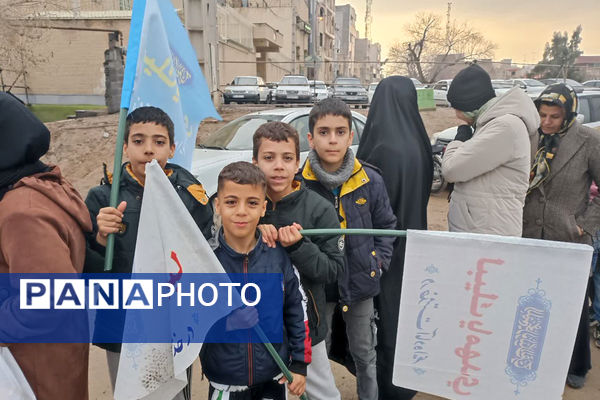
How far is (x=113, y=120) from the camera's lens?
40.6 feet

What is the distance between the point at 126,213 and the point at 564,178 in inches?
104

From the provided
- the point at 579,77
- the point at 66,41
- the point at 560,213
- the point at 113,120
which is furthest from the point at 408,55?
the point at 560,213

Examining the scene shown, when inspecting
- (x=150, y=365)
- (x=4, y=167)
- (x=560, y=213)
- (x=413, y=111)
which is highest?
(x=413, y=111)

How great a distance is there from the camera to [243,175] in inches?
67.9

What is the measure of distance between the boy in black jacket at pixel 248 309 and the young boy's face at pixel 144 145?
0.42 meters

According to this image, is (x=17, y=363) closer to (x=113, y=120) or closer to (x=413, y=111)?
(x=413, y=111)

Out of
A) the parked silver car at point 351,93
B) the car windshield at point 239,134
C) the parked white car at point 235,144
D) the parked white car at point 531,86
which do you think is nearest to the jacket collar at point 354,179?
the parked white car at point 235,144

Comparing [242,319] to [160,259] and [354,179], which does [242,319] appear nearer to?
[160,259]

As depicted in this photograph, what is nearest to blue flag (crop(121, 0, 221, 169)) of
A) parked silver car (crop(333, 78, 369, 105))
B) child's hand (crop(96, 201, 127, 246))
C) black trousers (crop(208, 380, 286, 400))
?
child's hand (crop(96, 201, 127, 246))

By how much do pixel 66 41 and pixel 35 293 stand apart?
23.4 m

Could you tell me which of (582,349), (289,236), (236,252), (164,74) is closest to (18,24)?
(164,74)

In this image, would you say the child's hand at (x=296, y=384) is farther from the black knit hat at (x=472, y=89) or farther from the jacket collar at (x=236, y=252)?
the black knit hat at (x=472, y=89)

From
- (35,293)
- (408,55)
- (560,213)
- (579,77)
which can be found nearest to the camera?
(35,293)

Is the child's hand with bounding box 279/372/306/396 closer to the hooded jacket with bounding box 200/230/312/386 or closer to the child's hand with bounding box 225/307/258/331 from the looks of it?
the hooded jacket with bounding box 200/230/312/386
